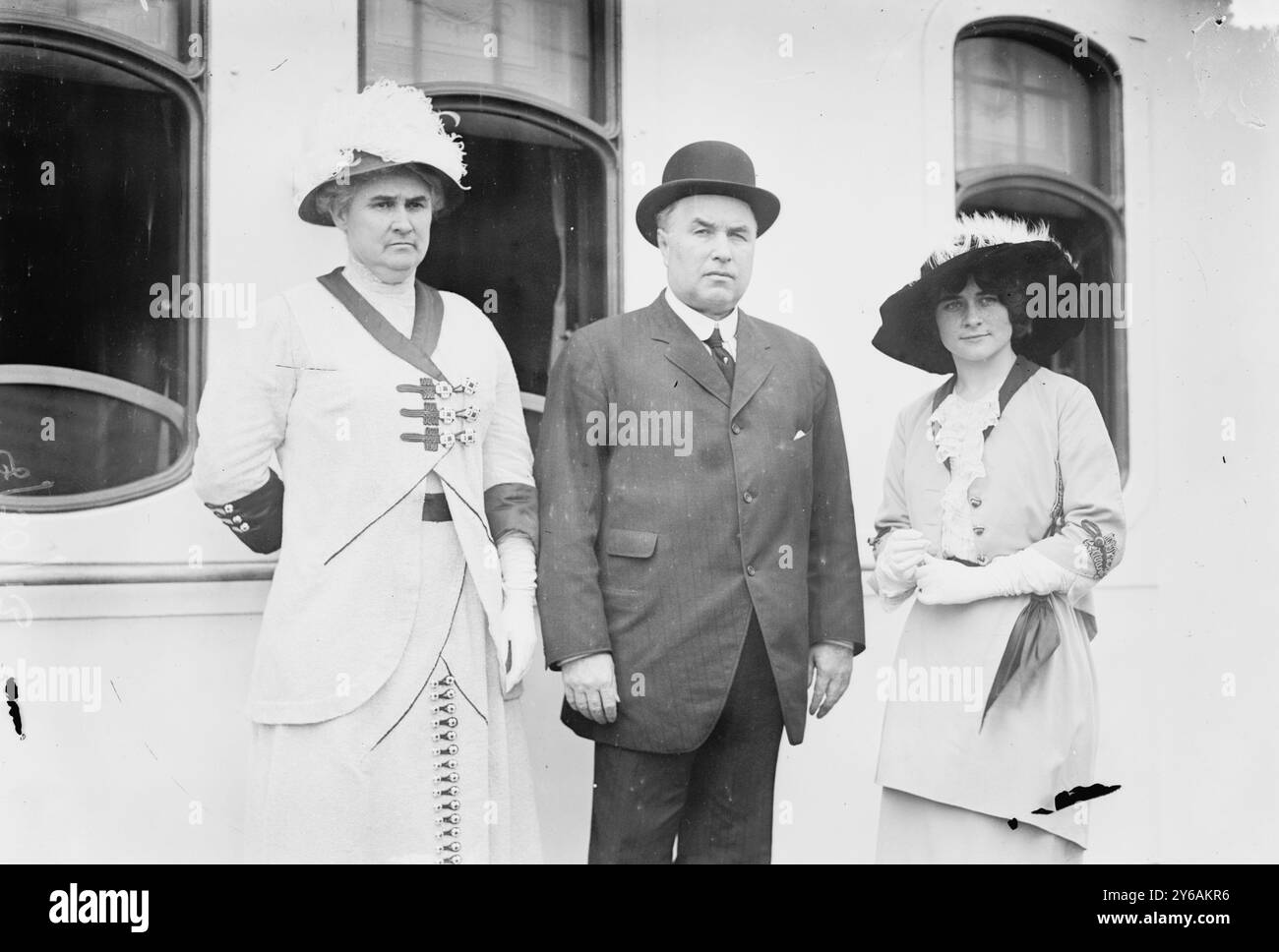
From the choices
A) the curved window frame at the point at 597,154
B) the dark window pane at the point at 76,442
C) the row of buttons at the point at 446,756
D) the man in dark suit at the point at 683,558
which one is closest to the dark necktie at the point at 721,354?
the man in dark suit at the point at 683,558

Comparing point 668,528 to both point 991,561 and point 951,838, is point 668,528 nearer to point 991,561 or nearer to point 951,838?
point 991,561

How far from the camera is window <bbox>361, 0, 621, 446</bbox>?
3.11m

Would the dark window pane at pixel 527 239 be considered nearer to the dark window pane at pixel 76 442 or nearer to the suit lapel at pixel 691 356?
the suit lapel at pixel 691 356

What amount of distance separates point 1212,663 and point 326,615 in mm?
2409

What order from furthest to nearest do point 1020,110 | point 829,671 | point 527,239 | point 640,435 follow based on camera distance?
point 1020,110, point 527,239, point 829,671, point 640,435

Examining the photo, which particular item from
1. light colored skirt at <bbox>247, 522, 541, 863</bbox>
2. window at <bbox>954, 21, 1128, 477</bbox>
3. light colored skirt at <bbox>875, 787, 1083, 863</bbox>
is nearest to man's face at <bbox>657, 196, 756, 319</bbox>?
window at <bbox>954, 21, 1128, 477</bbox>

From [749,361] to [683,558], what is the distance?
518mm

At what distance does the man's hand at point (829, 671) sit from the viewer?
3.07m

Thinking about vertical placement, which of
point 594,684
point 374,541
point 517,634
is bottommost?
point 594,684

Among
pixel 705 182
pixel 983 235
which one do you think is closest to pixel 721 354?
pixel 705 182

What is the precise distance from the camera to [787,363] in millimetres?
3066

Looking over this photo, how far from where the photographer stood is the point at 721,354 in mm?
3010

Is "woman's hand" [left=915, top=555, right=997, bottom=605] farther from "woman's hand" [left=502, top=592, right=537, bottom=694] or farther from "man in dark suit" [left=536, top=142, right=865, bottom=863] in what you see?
"woman's hand" [left=502, top=592, right=537, bottom=694]
